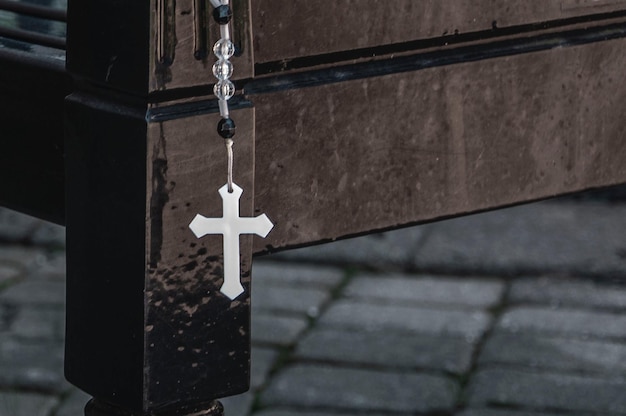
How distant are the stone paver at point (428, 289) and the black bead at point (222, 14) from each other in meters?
2.11

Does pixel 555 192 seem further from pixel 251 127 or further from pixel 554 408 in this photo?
pixel 554 408

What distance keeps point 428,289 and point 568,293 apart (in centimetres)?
35

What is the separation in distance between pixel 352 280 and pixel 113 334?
7.09 ft

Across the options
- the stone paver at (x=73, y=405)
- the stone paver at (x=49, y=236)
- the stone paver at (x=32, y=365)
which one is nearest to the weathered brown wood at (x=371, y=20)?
the stone paver at (x=73, y=405)

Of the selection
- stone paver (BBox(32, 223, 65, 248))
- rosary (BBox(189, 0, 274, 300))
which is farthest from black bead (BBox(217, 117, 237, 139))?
stone paver (BBox(32, 223, 65, 248))

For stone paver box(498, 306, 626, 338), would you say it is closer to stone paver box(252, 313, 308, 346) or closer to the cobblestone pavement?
the cobblestone pavement

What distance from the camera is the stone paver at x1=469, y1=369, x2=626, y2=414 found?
238 centimetres

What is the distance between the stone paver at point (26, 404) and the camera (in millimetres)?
2383

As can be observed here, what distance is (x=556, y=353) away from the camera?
264 centimetres

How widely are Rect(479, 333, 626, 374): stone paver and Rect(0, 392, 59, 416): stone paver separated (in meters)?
0.93

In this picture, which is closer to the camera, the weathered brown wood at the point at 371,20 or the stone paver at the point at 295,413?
the weathered brown wood at the point at 371,20

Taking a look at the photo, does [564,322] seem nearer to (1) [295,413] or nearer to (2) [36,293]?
(1) [295,413]

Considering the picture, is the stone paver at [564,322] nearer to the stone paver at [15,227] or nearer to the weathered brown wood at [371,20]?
the stone paver at [15,227]

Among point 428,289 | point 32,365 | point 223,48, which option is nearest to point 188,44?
point 223,48
